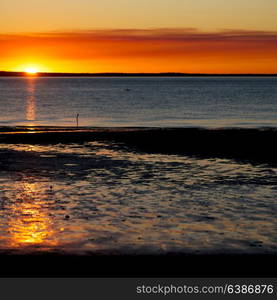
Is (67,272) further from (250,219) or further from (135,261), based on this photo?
(250,219)

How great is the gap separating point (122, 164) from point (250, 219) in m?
11.9

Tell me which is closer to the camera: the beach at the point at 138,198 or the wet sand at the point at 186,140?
the beach at the point at 138,198

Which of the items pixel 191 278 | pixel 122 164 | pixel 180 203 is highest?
pixel 122 164

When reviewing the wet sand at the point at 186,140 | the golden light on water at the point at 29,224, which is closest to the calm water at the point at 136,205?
the golden light on water at the point at 29,224

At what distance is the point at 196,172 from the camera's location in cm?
2539

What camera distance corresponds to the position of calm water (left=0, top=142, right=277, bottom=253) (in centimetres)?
1420

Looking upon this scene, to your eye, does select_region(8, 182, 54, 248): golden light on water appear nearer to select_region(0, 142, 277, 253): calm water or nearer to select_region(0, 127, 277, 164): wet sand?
select_region(0, 142, 277, 253): calm water

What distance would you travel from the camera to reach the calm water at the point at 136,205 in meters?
14.2

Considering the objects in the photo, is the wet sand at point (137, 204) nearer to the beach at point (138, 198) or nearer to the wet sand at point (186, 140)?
the beach at point (138, 198)

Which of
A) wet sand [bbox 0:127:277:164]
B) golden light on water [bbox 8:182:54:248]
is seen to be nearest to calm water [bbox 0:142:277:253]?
golden light on water [bbox 8:182:54:248]

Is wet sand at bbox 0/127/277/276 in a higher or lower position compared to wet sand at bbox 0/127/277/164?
lower

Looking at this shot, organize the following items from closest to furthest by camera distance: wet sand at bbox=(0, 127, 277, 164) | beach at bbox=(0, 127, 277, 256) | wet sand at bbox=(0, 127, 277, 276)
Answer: wet sand at bbox=(0, 127, 277, 276), beach at bbox=(0, 127, 277, 256), wet sand at bbox=(0, 127, 277, 164)

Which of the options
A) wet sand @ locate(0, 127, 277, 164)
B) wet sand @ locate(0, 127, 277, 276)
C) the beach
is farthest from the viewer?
wet sand @ locate(0, 127, 277, 164)

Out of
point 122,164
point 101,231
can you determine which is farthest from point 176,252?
point 122,164
